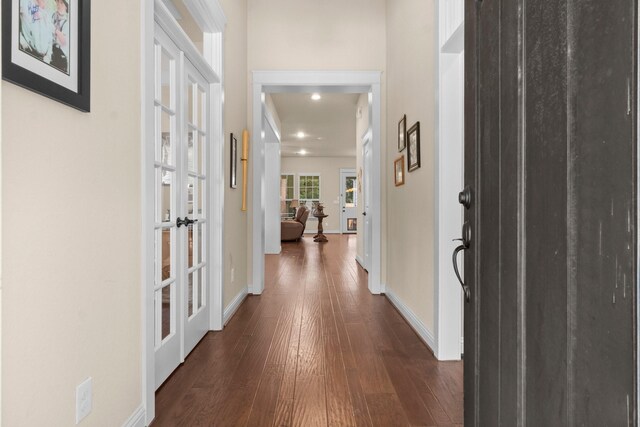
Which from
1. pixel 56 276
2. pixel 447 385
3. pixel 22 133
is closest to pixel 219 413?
pixel 56 276

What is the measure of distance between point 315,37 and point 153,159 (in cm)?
290

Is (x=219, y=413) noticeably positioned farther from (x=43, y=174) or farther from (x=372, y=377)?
(x=43, y=174)

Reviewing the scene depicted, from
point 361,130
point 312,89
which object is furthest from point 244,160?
point 361,130

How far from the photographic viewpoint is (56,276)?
1078mm

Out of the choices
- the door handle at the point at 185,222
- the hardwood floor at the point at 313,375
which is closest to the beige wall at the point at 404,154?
the hardwood floor at the point at 313,375

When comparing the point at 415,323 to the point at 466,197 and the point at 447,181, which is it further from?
the point at 466,197

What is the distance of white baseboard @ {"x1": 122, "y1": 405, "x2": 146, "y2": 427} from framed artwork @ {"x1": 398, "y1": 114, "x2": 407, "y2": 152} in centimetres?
258

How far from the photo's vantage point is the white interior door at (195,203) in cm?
233

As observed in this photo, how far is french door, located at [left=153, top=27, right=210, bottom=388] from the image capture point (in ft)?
6.38

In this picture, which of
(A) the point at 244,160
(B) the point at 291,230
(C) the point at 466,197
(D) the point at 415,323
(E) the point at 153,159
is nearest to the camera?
(C) the point at 466,197

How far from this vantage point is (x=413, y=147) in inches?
112

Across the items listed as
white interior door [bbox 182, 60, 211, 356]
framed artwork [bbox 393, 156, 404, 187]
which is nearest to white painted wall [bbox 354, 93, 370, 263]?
framed artwork [bbox 393, 156, 404, 187]

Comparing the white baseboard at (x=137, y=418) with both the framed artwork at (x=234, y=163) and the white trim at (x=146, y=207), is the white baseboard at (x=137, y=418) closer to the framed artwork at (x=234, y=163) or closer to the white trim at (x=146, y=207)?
the white trim at (x=146, y=207)

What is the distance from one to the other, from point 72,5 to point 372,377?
206 cm
